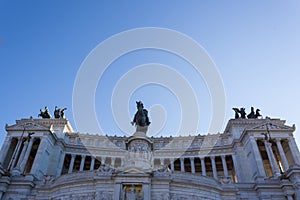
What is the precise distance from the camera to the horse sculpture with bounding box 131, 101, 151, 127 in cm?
2803

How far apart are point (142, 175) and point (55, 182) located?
8.67m

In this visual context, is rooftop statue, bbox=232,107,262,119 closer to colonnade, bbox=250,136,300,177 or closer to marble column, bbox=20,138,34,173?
colonnade, bbox=250,136,300,177

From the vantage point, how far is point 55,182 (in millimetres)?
23109

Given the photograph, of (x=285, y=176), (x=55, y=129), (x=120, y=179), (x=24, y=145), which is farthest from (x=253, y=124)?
(x=24, y=145)

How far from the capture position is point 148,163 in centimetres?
2450

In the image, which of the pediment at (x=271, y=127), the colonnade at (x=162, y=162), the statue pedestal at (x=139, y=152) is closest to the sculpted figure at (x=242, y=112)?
the pediment at (x=271, y=127)

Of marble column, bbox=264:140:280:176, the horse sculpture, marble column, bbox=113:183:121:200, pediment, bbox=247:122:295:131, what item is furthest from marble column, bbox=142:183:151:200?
pediment, bbox=247:122:295:131

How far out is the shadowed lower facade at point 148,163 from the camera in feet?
67.9

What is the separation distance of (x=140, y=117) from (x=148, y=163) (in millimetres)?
5827

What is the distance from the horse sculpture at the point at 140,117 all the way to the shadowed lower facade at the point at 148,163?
69.7 inches

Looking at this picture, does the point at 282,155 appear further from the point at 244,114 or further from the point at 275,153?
the point at 244,114

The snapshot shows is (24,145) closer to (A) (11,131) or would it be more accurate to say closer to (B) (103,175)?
(A) (11,131)

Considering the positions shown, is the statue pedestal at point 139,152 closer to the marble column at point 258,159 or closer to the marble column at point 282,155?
the marble column at point 258,159

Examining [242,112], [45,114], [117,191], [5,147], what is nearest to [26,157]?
[5,147]
